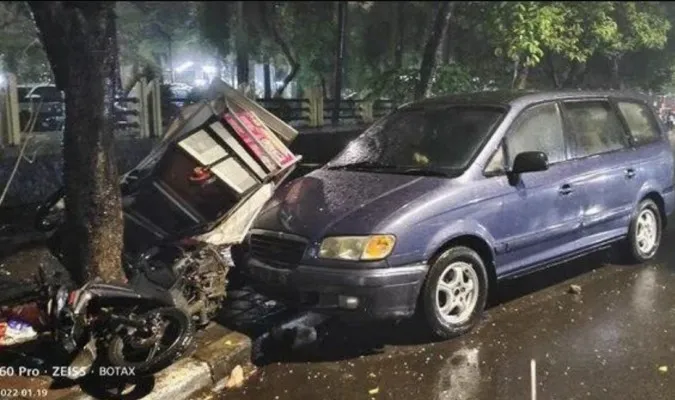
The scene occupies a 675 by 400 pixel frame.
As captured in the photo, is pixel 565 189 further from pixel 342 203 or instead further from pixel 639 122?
pixel 342 203

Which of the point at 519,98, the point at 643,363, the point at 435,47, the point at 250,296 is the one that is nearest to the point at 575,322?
the point at 643,363

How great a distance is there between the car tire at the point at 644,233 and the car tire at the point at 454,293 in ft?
7.47

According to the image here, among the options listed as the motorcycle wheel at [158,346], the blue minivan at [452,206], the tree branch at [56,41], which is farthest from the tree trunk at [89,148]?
the blue minivan at [452,206]

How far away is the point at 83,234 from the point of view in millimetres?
4445

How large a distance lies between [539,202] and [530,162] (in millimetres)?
436

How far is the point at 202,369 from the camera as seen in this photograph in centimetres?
401

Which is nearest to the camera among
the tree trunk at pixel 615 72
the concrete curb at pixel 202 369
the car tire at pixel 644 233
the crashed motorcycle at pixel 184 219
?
the concrete curb at pixel 202 369

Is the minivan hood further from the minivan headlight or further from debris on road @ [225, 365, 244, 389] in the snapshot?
debris on road @ [225, 365, 244, 389]

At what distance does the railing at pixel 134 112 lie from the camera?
8117mm

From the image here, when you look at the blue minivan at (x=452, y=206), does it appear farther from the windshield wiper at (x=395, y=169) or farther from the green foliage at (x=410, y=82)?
the green foliage at (x=410, y=82)

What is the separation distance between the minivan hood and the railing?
1.81m

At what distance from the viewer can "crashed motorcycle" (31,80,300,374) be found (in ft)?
12.8

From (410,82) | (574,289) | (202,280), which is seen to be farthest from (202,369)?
(410,82)

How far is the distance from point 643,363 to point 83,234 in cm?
385
